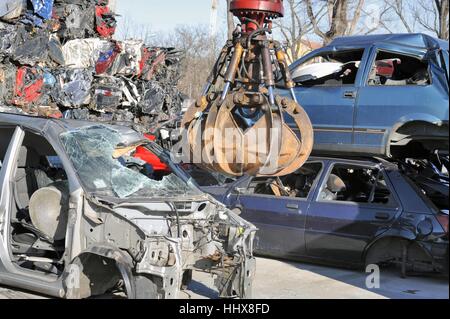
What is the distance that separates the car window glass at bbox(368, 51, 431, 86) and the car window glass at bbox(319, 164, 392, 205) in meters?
1.16

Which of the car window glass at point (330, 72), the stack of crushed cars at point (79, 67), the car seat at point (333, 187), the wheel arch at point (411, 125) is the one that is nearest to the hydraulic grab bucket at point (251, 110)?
the car seat at point (333, 187)

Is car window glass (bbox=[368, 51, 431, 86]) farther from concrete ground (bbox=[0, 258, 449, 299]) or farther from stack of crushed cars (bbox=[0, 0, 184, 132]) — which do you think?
stack of crushed cars (bbox=[0, 0, 184, 132])

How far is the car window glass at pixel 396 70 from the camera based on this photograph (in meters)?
7.43

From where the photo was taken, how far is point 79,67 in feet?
56.5

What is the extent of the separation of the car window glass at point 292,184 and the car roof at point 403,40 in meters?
1.80

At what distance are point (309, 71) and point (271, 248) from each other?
8.25ft

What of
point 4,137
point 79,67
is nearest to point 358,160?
point 4,137

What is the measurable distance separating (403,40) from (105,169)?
4.20 m

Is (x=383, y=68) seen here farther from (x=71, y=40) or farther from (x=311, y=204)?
(x=71, y=40)

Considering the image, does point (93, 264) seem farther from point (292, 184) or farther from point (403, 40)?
point (403, 40)

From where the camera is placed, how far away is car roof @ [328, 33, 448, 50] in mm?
7133

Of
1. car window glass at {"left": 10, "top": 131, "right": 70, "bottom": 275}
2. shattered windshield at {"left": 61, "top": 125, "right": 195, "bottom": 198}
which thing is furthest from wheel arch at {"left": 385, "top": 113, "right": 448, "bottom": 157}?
car window glass at {"left": 10, "top": 131, "right": 70, "bottom": 275}

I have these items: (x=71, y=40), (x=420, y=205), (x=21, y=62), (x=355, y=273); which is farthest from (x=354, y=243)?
(x=71, y=40)

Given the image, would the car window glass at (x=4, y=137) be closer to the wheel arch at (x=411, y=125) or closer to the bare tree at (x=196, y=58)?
the wheel arch at (x=411, y=125)
